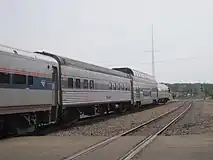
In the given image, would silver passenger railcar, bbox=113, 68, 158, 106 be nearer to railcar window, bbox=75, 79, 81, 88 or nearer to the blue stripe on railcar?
railcar window, bbox=75, 79, 81, 88

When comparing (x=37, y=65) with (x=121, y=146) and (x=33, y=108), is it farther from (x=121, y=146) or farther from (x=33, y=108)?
(x=121, y=146)

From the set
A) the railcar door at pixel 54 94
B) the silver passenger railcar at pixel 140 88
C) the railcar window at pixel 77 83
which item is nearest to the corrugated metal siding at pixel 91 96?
the railcar window at pixel 77 83

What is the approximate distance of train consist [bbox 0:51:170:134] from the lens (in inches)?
Result: 634

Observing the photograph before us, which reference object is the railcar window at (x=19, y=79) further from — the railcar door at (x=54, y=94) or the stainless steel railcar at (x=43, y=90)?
the railcar door at (x=54, y=94)

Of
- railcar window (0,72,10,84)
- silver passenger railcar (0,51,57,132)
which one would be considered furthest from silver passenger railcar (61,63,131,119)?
railcar window (0,72,10,84)

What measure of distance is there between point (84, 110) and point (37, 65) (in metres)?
9.54

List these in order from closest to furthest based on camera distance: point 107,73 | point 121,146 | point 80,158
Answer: point 80,158, point 121,146, point 107,73

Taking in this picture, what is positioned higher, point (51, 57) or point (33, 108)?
point (51, 57)

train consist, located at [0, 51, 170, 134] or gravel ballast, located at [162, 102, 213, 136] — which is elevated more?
train consist, located at [0, 51, 170, 134]

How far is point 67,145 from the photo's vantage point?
558 inches

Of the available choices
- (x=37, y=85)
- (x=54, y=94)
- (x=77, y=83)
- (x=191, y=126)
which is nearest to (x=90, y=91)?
(x=77, y=83)

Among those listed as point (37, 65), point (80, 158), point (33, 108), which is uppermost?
point (37, 65)

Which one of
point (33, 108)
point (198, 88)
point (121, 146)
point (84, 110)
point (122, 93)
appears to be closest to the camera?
point (121, 146)

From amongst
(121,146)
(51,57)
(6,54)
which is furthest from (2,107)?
(51,57)
